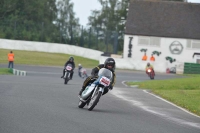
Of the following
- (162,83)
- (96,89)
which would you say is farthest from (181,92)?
(96,89)

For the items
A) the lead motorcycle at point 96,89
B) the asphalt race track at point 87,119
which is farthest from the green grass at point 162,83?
the lead motorcycle at point 96,89

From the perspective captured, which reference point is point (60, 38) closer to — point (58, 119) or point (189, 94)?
point (189, 94)

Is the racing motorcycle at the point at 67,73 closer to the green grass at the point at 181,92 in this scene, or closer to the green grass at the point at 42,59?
the green grass at the point at 181,92

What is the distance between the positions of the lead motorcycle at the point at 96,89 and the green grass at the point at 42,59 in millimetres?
44297

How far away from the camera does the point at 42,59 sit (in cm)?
6519

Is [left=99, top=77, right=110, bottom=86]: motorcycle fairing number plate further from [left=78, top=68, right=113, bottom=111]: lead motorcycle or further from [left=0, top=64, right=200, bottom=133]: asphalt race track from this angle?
[left=0, top=64, right=200, bottom=133]: asphalt race track

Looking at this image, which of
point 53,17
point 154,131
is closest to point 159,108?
point 154,131

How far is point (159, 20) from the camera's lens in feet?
238

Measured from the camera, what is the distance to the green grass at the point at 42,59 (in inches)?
2467

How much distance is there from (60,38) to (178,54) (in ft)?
44.8

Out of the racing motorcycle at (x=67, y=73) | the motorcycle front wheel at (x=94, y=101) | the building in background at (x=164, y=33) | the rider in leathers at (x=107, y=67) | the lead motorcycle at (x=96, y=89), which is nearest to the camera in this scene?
the motorcycle front wheel at (x=94, y=101)

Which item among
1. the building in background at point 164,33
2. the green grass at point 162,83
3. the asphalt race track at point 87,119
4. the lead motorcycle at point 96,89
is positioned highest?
the building in background at point 164,33

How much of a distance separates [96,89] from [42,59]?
161ft

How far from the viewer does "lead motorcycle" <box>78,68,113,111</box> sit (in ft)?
53.5
